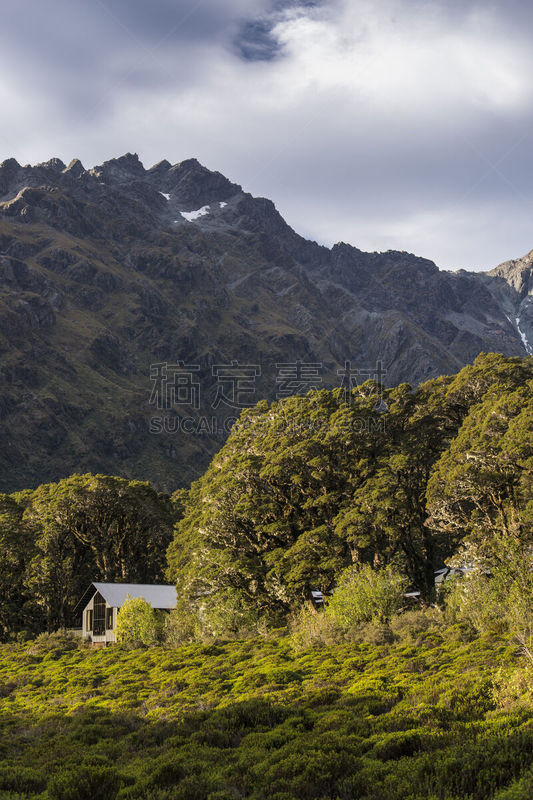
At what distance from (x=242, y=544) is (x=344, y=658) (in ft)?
49.1

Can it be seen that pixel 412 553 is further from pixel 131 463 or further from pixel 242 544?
pixel 131 463

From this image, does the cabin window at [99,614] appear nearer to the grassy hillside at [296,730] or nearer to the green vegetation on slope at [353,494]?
→ the green vegetation on slope at [353,494]

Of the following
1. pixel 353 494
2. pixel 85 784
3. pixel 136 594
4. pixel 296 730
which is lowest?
pixel 136 594

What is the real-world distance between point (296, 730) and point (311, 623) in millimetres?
18266

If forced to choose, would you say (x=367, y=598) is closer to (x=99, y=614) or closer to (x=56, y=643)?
(x=99, y=614)

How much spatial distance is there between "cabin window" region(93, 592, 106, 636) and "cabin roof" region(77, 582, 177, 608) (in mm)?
816

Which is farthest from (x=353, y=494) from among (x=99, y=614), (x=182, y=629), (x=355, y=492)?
(x=99, y=614)

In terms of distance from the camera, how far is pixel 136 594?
4900 centimetres

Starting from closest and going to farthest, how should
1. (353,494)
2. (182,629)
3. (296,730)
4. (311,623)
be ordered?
(296,730)
(311,623)
(353,494)
(182,629)

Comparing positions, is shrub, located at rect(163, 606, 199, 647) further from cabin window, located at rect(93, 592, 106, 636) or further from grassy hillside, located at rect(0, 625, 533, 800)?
grassy hillside, located at rect(0, 625, 533, 800)

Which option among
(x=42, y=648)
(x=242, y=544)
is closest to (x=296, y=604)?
(x=242, y=544)

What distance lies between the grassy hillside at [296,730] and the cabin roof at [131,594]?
1910cm

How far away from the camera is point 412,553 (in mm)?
38406

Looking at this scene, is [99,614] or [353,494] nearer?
[353,494]
